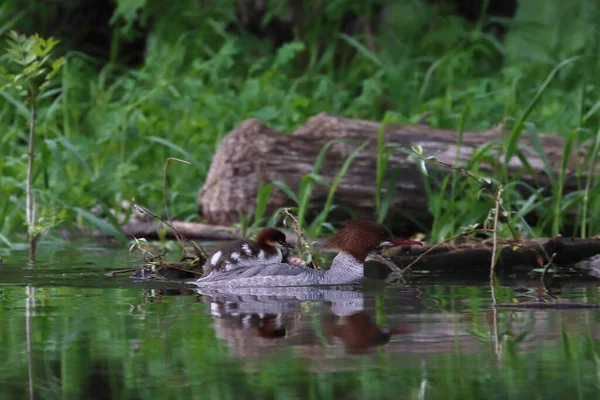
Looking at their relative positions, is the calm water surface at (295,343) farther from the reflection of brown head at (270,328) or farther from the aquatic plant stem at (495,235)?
the aquatic plant stem at (495,235)

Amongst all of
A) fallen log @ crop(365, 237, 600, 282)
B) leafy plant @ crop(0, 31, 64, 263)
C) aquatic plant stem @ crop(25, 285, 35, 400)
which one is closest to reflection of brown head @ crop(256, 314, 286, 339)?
aquatic plant stem @ crop(25, 285, 35, 400)

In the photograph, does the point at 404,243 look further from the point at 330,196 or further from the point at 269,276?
the point at 330,196

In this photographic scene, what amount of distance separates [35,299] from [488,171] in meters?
4.29

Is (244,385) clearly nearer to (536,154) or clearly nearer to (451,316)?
(451,316)

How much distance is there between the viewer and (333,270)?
683 centimetres

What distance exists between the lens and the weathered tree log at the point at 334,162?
9.12 meters

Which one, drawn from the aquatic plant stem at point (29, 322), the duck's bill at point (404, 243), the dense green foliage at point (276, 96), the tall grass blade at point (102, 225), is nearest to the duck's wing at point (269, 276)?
the duck's bill at point (404, 243)

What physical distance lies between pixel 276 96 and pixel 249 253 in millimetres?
5510

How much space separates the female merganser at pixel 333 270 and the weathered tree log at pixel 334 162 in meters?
2.13

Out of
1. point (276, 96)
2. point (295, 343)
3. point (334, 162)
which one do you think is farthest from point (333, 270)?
point (276, 96)

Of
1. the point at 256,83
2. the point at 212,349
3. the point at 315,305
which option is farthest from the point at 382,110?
the point at 212,349

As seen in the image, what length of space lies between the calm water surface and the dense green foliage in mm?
2778

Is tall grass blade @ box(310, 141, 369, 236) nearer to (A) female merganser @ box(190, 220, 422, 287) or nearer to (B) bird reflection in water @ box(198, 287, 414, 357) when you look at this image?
(A) female merganser @ box(190, 220, 422, 287)

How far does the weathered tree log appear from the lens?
9.12 m
